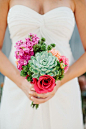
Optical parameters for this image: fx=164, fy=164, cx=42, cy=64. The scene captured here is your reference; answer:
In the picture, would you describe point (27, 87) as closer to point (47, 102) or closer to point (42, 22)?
point (47, 102)

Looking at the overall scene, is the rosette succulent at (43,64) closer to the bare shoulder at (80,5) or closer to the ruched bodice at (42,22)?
Result: the ruched bodice at (42,22)

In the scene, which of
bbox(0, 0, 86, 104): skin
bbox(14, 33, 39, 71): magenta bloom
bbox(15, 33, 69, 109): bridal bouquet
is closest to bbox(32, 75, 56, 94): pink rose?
bbox(15, 33, 69, 109): bridal bouquet

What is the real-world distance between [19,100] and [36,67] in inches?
25.3

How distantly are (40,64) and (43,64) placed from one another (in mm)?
16

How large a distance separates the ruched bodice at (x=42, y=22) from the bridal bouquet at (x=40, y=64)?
1.33 feet

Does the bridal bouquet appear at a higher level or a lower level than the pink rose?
higher

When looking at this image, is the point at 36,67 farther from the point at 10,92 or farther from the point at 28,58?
the point at 10,92

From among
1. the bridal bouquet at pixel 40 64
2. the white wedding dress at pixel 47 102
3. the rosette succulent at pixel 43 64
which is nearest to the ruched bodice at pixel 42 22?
the white wedding dress at pixel 47 102

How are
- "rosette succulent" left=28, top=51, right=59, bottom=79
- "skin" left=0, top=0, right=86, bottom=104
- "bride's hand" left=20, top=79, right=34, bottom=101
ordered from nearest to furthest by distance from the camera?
"rosette succulent" left=28, top=51, right=59, bottom=79 < "bride's hand" left=20, top=79, right=34, bottom=101 < "skin" left=0, top=0, right=86, bottom=104

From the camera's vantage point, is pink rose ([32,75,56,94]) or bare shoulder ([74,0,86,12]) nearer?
pink rose ([32,75,56,94])

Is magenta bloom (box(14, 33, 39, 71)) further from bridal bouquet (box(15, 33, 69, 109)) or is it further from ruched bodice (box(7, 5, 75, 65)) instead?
Result: ruched bodice (box(7, 5, 75, 65))

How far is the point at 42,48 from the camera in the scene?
3.14 feet

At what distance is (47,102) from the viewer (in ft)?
4.53

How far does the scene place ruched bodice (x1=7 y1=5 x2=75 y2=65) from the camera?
4.48 feet
